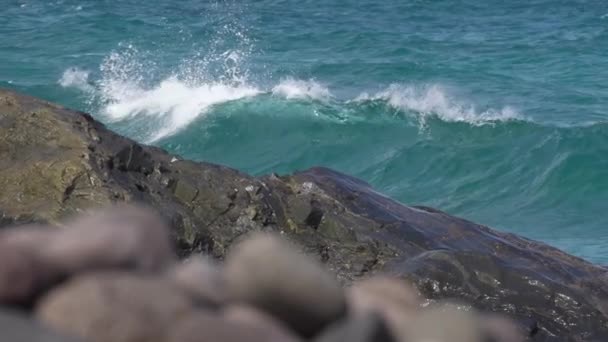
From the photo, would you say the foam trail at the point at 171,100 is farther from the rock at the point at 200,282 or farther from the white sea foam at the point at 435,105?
the rock at the point at 200,282

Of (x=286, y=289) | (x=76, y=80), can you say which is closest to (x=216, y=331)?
(x=286, y=289)

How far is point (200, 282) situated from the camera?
9.04ft

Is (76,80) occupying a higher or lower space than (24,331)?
lower

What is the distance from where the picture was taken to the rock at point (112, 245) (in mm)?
2629

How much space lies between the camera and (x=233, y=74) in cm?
2614

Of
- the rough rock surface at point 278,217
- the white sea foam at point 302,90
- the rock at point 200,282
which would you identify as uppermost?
the rock at point 200,282

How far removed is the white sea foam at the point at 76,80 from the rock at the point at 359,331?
2245cm

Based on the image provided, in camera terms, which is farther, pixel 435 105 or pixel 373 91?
pixel 373 91

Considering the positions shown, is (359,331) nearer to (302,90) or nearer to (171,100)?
(171,100)

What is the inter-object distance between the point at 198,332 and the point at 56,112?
7048 millimetres

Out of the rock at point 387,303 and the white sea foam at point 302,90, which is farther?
the white sea foam at point 302,90

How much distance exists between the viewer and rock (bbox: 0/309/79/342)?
2340 millimetres

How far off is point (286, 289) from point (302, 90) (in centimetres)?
2185

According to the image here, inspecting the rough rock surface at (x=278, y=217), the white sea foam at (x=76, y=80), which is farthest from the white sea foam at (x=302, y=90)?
the rough rock surface at (x=278, y=217)
